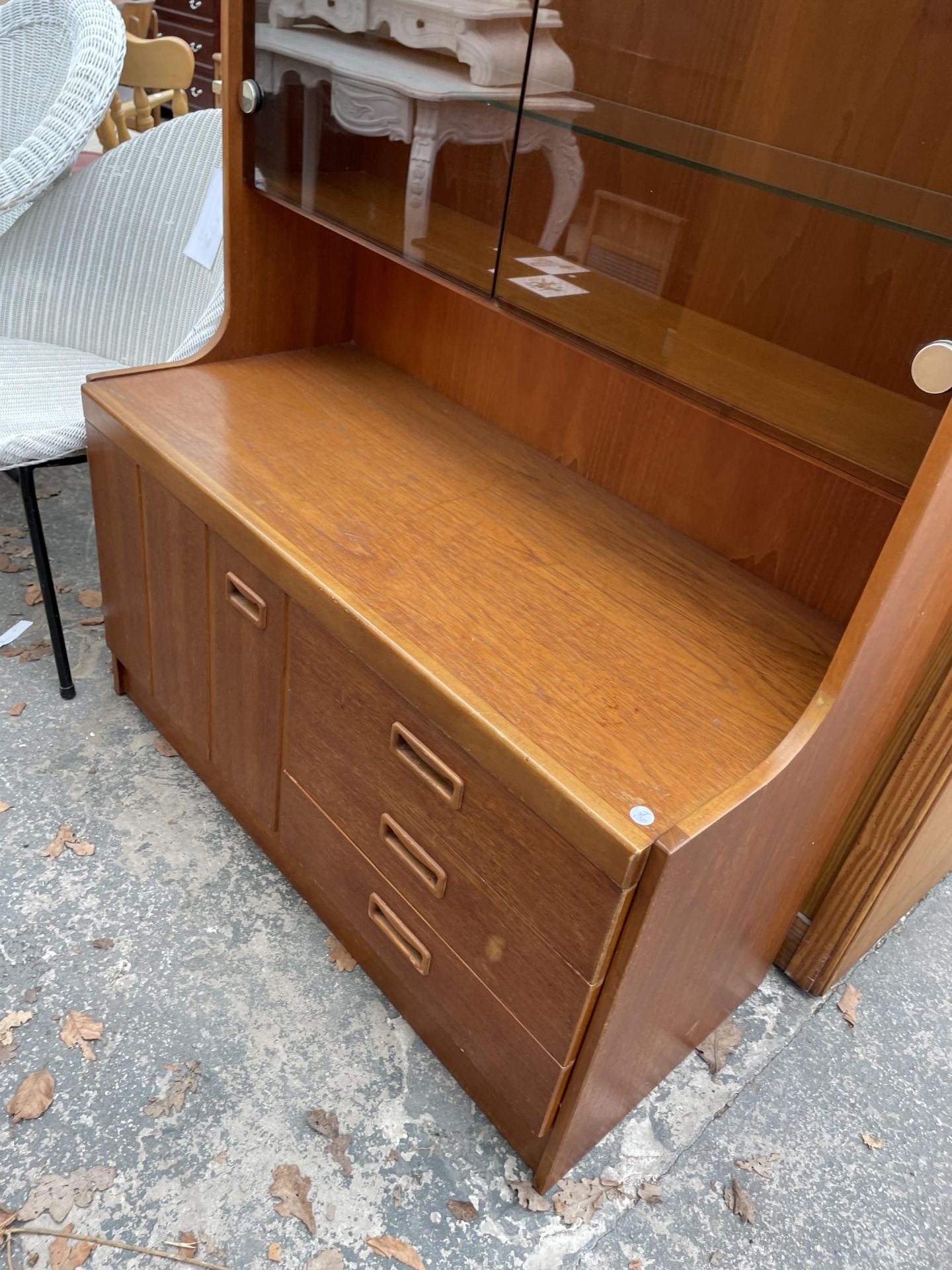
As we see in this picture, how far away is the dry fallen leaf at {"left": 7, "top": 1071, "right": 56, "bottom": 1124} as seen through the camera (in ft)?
4.20

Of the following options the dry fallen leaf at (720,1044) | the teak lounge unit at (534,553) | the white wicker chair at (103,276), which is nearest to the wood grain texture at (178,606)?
the teak lounge unit at (534,553)

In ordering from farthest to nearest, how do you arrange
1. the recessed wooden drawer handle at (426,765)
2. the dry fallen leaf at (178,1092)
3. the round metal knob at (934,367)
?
the dry fallen leaf at (178,1092)
the recessed wooden drawer handle at (426,765)
the round metal knob at (934,367)

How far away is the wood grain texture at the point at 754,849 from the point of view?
3.02 feet

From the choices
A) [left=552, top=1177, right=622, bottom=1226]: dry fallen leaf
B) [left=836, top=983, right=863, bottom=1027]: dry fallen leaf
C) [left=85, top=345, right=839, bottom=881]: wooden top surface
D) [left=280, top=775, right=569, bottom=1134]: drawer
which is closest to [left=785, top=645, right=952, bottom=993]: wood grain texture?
[left=836, top=983, right=863, bottom=1027]: dry fallen leaf

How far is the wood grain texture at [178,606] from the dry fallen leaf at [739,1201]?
1084 mm

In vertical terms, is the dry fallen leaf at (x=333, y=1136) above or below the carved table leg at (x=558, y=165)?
below

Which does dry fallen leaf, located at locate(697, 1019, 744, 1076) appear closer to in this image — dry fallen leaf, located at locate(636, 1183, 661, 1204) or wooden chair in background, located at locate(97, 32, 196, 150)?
dry fallen leaf, located at locate(636, 1183, 661, 1204)

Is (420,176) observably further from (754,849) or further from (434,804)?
(754,849)

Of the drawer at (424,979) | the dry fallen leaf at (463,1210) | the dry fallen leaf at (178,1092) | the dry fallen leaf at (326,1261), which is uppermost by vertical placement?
the drawer at (424,979)

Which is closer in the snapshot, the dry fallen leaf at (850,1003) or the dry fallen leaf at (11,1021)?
the dry fallen leaf at (11,1021)

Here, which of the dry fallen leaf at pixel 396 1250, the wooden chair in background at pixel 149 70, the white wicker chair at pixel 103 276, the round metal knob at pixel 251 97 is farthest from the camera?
the wooden chair in background at pixel 149 70

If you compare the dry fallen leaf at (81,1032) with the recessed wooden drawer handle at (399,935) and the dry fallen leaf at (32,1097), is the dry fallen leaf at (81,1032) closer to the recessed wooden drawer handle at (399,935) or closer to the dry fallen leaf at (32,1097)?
the dry fallen leaf at (32,1097)

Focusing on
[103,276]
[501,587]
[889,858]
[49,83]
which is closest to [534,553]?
[501,587]

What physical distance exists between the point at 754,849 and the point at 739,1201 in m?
0.58
